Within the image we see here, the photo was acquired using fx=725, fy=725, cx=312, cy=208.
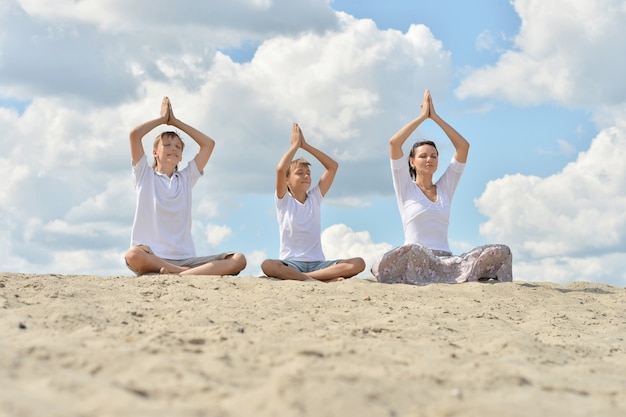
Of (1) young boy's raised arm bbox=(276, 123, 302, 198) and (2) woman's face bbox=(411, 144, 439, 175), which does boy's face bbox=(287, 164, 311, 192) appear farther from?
(2) woman's face bbox=(411, 144, 439, 175)

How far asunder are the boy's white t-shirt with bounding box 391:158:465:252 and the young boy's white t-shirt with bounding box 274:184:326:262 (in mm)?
955

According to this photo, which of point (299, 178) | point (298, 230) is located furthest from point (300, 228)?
point (299, 178)

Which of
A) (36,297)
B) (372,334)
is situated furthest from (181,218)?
(372,334)

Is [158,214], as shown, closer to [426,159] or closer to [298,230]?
[298,230]

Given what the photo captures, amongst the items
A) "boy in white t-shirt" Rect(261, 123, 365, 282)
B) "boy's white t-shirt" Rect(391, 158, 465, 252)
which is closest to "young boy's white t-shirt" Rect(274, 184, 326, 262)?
"boy in white t-shirt" Rect(261, 123, 365, 282)

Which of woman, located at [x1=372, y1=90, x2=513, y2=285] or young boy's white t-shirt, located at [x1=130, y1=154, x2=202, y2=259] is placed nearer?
young boy's white t-shirt, located at [x1=130, y1=154, x2=202, y2=259]

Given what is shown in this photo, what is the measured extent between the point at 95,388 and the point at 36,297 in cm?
262

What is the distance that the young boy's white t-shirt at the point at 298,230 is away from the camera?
785cm

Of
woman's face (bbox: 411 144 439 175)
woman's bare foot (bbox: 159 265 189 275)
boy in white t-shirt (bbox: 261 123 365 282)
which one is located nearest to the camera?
woman's bare foot (bbox: 159 265 189 275)

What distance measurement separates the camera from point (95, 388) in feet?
9.67

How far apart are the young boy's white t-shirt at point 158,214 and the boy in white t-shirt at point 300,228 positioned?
0.97m

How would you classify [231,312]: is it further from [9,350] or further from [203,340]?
[9,350]

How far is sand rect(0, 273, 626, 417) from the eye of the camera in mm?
2938

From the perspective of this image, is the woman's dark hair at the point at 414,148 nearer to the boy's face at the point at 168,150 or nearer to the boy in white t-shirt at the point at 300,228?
the boy in white t-shirt at the point at 300,228
